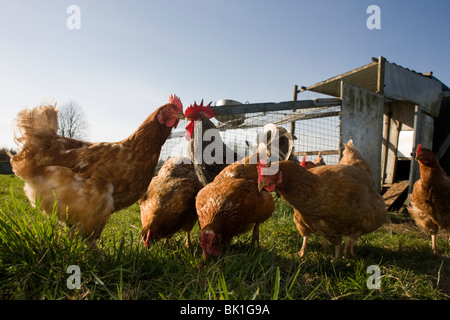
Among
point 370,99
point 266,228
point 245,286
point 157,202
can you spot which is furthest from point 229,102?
point 245,286

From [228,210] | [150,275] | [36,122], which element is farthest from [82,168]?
[228,210]

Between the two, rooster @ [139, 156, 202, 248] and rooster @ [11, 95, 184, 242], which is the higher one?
rooster @ [11, 95, 184, 242]

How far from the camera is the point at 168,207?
9.05 feet

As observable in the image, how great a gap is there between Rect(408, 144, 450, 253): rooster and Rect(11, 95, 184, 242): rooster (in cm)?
359

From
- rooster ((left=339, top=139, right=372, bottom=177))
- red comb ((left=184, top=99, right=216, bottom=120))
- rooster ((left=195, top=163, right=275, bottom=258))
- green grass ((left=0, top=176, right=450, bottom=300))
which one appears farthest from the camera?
red comb ((left=184, top=99, right=216, bottom=120))

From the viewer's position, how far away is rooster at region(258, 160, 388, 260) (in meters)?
2.46

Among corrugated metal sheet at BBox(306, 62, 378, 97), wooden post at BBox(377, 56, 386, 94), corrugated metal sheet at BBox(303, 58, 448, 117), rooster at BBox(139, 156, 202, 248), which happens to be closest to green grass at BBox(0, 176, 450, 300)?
rooster at BBox(139, 156, 202, 248)

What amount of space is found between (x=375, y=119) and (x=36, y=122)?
5969 millimetres

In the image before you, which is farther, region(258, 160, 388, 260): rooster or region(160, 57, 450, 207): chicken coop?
region(160, 57, 450, 207): chicken coop

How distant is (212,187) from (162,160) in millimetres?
4291

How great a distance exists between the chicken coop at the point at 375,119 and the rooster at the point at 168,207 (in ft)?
4.59

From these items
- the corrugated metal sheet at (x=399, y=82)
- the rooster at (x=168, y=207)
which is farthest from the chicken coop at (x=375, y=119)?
the rooster at (x=168, y=207)

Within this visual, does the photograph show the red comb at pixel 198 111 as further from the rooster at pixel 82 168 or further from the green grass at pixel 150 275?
the green grass at pixel 150 275

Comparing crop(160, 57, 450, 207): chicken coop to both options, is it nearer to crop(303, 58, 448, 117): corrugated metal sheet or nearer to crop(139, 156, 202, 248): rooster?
crop(303, 58, 448, 117): corrugated metal sheet
